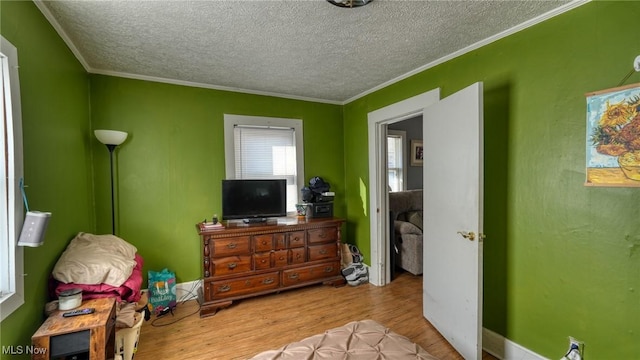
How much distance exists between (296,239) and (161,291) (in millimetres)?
1479

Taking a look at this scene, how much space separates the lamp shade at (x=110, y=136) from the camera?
2.47 metres

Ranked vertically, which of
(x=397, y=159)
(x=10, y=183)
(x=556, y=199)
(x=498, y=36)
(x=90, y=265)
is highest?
(x=498, y=36)

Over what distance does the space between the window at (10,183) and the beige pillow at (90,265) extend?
38cm

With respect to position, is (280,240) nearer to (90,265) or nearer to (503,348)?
(90,265)

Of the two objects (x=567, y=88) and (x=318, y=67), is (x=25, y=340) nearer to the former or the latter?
(x=318, y=67)

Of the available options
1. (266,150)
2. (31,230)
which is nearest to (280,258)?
(266,150)

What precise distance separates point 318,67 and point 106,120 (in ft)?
7.25

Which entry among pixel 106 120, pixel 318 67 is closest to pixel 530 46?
pixel 318 67

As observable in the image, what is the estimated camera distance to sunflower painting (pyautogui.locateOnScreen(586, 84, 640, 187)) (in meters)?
1.44

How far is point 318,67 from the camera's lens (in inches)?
104

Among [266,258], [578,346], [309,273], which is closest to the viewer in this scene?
[578,346]

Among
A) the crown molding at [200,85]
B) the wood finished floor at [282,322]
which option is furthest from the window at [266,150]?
the wood finished floor at [282,322]

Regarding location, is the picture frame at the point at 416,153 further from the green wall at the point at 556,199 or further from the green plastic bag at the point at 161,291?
the green plastic bag at the point at 161,291

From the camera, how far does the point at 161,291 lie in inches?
109
